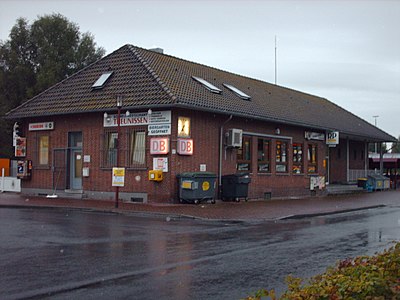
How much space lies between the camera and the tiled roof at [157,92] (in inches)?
874

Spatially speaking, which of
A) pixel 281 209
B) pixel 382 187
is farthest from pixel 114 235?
pixel 382 187

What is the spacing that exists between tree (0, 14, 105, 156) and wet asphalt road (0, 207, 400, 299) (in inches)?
1210

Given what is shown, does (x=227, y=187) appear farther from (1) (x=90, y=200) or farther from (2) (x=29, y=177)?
(2) (x=29, y=177)

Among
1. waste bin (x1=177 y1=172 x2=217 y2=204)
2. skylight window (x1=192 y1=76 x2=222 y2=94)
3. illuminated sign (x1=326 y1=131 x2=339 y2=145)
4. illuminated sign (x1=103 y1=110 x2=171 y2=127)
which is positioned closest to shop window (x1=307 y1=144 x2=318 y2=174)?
illuminated sign (x1=326 y1=131 x2=339 y2=145)

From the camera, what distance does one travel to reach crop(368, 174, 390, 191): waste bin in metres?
37.4

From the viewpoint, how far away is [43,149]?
26.2 metres

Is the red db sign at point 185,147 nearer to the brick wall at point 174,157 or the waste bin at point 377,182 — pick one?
the brick wall at point 174,157

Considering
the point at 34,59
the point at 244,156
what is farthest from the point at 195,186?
the point at 34,59

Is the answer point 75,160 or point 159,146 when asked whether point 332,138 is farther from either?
point 75,160

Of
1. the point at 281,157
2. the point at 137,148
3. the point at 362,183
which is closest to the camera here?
the point at 137,148

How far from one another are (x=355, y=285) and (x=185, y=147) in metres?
17.3

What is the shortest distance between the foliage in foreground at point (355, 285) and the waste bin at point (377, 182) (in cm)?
3335

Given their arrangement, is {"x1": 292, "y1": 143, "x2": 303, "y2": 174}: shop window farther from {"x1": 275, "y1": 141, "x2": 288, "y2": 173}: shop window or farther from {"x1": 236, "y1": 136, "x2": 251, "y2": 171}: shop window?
{"x1": 236, "y1": 136, "x2": 251, "y2": 171}: shop window

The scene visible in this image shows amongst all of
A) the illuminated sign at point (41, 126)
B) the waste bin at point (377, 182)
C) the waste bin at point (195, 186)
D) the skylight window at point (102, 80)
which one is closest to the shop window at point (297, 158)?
the waste bin at point (195, 186)
